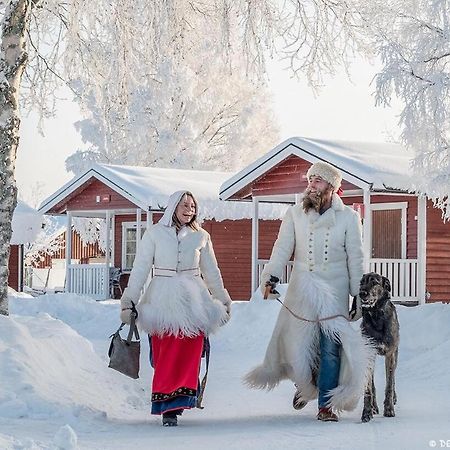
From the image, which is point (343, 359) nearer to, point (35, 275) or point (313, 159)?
point (313, 159)

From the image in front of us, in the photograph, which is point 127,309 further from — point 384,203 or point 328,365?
point 384,203

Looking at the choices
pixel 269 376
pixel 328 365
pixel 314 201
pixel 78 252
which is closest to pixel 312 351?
pixel 328 365

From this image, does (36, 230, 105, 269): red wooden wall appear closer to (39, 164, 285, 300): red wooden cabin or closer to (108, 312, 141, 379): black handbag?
(39, 164, 285, 300): red wooden cabin

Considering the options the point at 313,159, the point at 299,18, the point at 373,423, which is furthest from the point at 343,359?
the point at 313,159

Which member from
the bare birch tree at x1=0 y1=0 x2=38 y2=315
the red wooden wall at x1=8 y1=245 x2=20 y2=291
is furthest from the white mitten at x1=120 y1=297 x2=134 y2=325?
the red wooden wall at x1=8 y1=245 x2=20 y2=291

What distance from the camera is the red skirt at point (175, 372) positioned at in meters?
7.42

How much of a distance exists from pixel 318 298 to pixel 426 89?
921 centimetres

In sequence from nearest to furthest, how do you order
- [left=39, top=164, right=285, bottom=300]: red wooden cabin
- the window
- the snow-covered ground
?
the snow-covered ground
[left=39, top=164, right=285, bottom=300]: red wooden cabin
the window

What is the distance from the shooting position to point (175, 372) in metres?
7.48

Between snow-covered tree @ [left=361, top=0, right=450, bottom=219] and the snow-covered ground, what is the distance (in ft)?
15.0

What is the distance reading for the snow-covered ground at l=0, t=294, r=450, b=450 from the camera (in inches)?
250

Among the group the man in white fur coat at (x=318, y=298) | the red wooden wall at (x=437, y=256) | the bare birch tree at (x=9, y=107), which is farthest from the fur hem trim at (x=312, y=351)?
the red wooden wall at (x=437, y=256)

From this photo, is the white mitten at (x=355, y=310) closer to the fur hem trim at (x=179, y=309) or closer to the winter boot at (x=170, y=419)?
the fur hem trim at (x=179, y=309)

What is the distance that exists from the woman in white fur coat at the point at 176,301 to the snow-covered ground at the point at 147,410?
30 centimetres
